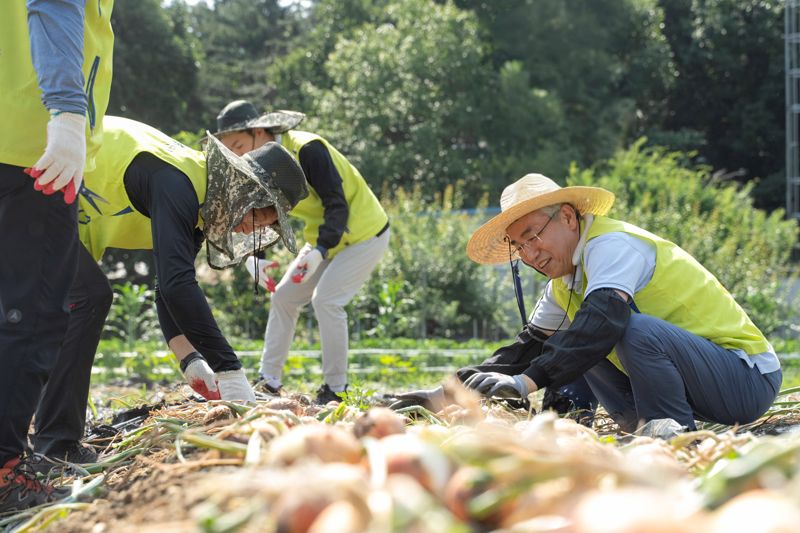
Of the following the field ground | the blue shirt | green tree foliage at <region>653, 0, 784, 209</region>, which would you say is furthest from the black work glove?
green tree foliage at <region>653, 0, 784, 209</region>

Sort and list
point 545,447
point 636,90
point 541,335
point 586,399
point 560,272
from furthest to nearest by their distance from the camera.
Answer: point 636,90 < point 586,399 < point 541,335 < point 560,272 < point 545,447

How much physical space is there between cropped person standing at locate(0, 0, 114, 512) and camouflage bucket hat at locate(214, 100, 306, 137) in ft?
7.85

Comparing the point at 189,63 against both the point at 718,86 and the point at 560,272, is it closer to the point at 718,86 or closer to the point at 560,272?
the point at 718,86

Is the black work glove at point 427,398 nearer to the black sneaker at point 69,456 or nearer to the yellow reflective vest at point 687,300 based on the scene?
the yellow reflective vest at point 687,300

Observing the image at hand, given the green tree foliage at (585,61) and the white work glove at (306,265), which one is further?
the green tree foliage at (585,61)

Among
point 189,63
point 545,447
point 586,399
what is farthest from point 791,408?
point 189,63

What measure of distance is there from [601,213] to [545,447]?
212cm

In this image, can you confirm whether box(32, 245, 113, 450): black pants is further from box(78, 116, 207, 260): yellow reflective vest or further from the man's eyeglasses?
the man's eyeglasses

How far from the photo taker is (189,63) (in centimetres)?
2369

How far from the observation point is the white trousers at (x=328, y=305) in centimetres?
534

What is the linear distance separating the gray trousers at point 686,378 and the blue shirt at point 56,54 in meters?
1.92

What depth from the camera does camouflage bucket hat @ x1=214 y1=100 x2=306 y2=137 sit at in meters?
5.14

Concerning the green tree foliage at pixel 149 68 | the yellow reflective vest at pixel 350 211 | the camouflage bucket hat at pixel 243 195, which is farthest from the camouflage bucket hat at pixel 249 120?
the green tree foliage at pixel 149 68

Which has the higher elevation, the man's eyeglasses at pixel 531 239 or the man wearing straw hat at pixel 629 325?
the man's eyeglasses at pixel 531 239
